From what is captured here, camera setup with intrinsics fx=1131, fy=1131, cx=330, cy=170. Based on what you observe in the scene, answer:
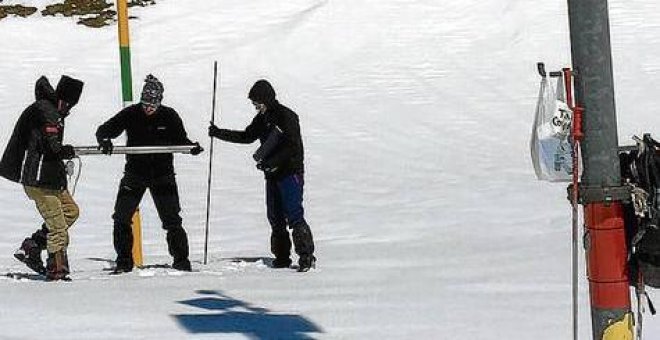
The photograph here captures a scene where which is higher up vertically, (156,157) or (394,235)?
(156,157)

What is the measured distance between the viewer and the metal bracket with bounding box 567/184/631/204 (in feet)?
11.9

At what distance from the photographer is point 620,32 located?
2734 cm

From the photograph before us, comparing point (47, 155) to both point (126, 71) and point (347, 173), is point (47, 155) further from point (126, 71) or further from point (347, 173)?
point (347, 173)

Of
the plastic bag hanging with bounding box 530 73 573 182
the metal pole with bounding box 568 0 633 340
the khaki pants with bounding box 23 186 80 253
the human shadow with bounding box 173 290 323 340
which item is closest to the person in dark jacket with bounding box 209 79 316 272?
the khaki pants with bounding box 23 186 80 253

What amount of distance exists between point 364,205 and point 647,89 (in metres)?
10.3

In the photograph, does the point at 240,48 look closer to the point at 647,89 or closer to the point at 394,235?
the point at 647,89

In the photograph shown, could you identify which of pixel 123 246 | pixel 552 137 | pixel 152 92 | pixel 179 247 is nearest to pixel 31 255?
pixel 123 246

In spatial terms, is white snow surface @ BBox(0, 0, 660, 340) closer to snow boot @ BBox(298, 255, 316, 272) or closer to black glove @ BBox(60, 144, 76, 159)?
snow boot @ BBox(298, 255, 316, 272)

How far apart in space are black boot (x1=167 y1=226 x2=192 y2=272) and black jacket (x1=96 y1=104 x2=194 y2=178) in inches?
20.3

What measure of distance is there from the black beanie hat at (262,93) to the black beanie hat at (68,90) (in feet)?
4.65

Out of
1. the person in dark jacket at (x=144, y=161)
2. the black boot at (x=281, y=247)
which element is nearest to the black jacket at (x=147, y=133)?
the person in dark jacket at (x=144, y=161)

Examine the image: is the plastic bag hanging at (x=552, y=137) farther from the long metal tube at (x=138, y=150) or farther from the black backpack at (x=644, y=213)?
the long metal tube at (x=138, y=150)

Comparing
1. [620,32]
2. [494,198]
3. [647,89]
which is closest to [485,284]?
[494,198]

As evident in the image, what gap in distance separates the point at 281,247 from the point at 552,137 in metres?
6.16
